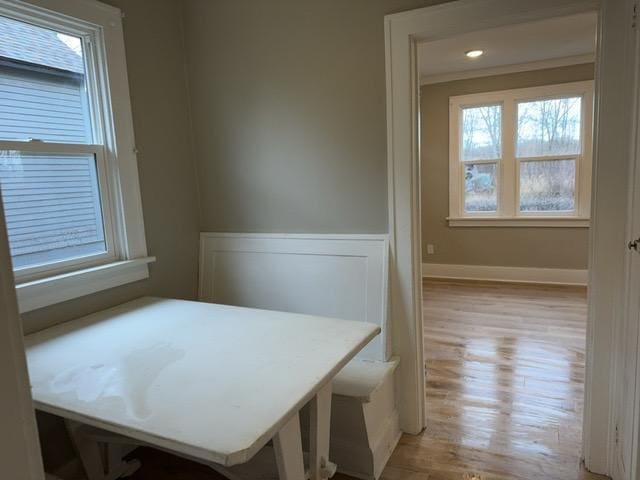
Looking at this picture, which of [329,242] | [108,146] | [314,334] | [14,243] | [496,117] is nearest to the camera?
[314,334]

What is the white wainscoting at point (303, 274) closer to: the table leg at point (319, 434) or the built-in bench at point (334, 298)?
the built-in bench at point (334, 298)

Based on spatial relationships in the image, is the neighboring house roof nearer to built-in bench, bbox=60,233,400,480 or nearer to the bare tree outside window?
built-in bench, bbox=60,233,400,480

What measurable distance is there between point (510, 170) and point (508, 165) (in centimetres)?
6

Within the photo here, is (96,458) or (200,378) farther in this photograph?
(96,458)

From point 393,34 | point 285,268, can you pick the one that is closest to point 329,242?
point 285,268

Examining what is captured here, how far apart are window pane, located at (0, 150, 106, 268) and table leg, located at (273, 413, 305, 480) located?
135 centimetres

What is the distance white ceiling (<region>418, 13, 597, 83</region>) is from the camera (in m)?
3.51

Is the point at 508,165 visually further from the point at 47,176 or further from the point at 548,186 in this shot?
the point at 47,176

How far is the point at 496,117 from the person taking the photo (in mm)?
4977

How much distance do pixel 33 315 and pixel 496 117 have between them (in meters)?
4.83

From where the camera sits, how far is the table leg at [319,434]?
1420 millimetres

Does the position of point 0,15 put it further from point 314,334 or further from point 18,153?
point 314,334

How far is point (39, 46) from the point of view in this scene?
185cm

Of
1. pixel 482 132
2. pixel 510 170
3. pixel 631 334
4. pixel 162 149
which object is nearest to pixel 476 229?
pixel 510 170
